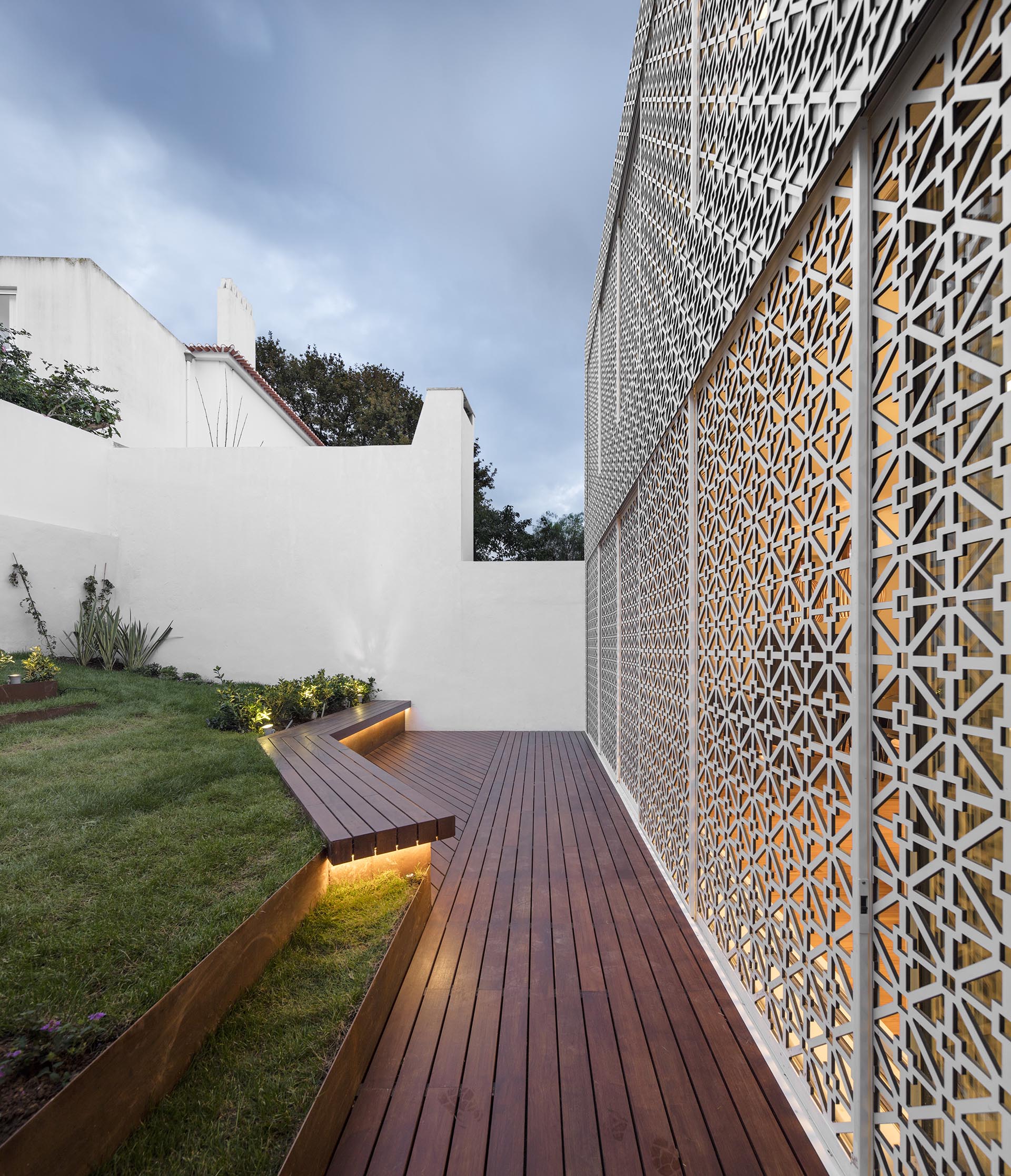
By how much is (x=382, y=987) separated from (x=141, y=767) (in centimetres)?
266

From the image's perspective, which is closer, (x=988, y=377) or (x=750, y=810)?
(x=988, y=377)

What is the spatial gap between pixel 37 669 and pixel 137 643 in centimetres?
170

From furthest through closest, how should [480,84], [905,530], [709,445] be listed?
[480,84] → [709,445] → [905,530]

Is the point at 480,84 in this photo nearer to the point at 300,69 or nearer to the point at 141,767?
the point at 300,69

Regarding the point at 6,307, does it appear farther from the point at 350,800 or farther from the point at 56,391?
the point at 350,800

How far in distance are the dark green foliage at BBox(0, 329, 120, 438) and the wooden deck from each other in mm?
8858

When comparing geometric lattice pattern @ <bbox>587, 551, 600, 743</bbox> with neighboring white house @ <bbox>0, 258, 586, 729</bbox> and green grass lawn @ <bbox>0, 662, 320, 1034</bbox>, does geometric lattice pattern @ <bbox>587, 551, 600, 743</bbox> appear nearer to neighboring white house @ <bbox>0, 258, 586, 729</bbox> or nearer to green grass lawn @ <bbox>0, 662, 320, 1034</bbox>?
neighboring white house @ <bbox>0, 258, 586, 729</bbox>

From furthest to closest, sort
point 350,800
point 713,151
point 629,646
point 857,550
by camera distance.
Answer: point 629,646 < point 350,800 < point 713,151 < point 857,550

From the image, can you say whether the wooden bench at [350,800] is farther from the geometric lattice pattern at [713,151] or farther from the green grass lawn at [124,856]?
the geometric lattice pattern at [713,151]

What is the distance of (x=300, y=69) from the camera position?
35.6 ft

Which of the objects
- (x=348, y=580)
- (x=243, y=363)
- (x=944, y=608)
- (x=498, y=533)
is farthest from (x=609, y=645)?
(x=498, y=533)

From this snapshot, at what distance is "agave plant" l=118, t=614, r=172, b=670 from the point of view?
23.8 ft

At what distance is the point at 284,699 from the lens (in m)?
5.94

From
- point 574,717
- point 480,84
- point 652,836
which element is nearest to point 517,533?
point 574,717
